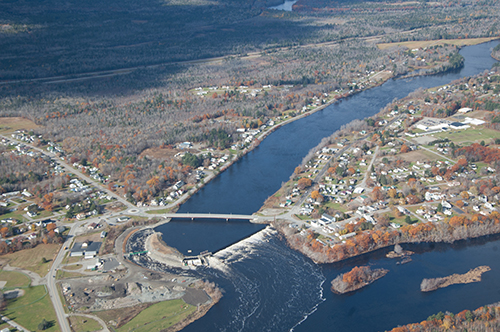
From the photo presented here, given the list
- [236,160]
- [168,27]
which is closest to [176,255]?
[236,160]

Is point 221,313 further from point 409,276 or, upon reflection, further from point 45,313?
point 409,276

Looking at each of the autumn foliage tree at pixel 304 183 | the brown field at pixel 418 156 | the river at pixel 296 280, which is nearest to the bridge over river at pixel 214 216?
the river at pixel 296 280

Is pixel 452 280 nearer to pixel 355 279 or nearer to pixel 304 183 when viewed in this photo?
pixel 355 279

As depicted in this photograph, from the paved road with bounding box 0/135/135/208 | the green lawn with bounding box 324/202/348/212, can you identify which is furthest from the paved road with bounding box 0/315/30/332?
the green lawn with bounding box 324/202/348/212

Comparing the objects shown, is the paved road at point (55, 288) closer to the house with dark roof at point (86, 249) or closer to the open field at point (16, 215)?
the house with dark roof at point (86, 249)

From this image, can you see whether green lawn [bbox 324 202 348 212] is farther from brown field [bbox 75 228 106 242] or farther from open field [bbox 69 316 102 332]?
open field [bbox 69 316 102 332]

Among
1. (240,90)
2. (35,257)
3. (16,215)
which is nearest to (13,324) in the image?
(35,257)
